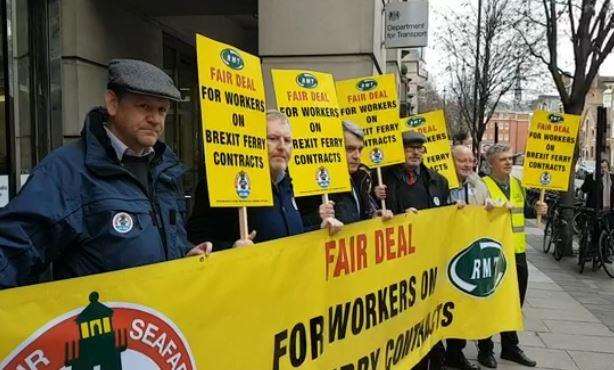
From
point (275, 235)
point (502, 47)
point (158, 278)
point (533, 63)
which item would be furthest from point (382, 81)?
point (502, 47)

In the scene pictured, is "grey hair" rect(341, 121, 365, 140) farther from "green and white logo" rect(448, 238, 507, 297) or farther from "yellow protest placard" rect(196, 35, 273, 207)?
"yellow protest placard" rect(196, 35, 273, 207)

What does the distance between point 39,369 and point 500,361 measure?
460 cm

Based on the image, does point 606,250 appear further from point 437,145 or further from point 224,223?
point 224,223

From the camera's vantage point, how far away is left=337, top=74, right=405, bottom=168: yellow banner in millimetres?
4805

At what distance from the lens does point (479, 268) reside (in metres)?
4.59

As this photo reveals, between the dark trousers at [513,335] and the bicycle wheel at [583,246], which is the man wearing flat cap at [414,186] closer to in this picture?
the dark trousers at [513,335]

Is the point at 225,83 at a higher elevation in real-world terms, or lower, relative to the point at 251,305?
higher

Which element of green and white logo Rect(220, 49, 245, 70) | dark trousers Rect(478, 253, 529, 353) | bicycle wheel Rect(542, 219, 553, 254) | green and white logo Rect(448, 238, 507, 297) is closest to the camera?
green and white logo Rect(220, 49, 245, 70)

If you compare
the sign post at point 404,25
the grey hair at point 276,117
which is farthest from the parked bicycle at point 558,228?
the grey hair at point 276,117

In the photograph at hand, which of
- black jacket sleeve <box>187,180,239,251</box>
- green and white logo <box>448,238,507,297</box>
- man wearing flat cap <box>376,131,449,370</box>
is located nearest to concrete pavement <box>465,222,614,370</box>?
green and white logo <box>448,238,507,297</box>

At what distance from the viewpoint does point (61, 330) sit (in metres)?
1.73

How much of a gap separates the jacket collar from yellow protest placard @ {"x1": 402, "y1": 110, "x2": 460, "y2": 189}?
4.11 m

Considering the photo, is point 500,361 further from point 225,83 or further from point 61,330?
point 61,330

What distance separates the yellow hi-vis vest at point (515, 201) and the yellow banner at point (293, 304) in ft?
1.33
